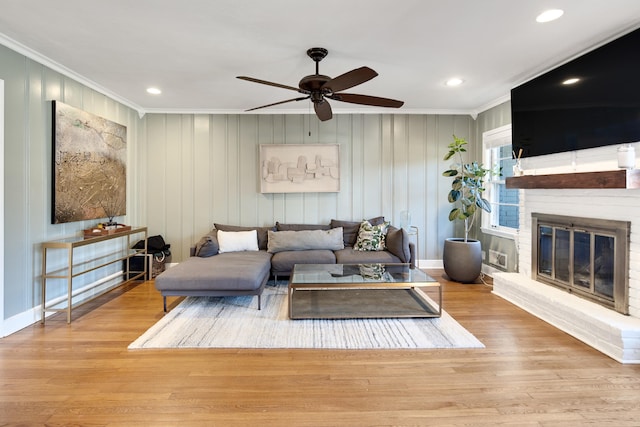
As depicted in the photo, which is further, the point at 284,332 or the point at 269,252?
the point at 269,252

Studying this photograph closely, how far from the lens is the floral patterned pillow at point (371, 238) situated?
14.7 feet

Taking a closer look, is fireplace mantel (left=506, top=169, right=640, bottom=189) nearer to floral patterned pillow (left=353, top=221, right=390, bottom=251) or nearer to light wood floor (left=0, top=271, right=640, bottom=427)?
light wood floor (left=0, top=271, right=640, bottom=427)

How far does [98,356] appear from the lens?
96.3 inches

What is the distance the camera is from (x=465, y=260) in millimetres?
4332

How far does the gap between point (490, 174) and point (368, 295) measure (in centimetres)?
266

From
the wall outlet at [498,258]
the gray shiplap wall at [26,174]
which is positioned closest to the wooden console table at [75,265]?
the gray shiplap wall at [26,174]

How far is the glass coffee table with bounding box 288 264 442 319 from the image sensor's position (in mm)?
3104

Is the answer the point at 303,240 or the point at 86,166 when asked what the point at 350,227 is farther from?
the point at 86,166

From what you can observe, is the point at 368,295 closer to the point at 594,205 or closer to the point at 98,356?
the point at 594,205

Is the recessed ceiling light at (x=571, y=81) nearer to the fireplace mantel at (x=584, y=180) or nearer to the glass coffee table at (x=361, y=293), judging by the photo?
the fireplace mantel at (x=584, y=180)

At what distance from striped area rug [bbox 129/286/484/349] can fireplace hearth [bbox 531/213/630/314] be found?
4.03 ft

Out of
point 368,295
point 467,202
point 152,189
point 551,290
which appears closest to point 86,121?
point 152,189

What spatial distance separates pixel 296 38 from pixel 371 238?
105 inches

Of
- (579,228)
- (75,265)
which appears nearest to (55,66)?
(75,265)
